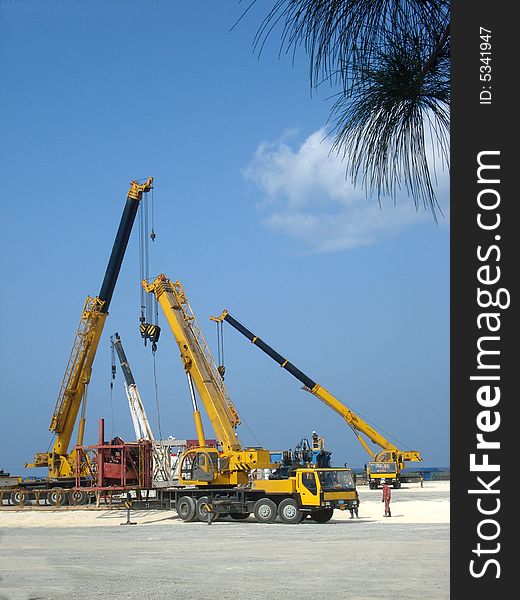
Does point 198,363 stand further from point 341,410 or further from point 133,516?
point 341,410

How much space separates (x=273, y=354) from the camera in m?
56.8

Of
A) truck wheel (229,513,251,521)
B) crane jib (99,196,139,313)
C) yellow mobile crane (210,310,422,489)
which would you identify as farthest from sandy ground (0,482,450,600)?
yellow mobile crane (210,310,422,489)

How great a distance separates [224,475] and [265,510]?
2921 millimetres

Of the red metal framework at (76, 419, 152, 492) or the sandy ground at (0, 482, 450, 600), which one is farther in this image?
the red metal framework at (76, 419, 152, 492)

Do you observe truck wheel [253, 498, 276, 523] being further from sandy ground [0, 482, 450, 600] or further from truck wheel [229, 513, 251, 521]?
truck wheel [229, 513, 251, 521]

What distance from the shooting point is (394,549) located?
1878 centimetres

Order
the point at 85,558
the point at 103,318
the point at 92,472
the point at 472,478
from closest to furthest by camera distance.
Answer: the point at 472,478 < the point at 85,558 < the point at 92,472 < the point at 103,318

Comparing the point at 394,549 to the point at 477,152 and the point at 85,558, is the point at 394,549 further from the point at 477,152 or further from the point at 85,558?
→ the point at 477,152

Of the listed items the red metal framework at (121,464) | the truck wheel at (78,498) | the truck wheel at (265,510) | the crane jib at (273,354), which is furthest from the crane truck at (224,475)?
the crane jib at (273,354)

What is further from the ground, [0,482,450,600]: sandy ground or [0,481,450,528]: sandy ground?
[0,482,450,600]: sandy ground

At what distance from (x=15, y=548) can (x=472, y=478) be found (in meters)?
19.4

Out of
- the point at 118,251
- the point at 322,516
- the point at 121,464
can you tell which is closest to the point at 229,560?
the point at 322,516

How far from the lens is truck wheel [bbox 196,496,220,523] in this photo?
94.4 feet

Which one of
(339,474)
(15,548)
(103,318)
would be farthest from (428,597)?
(103,318)
